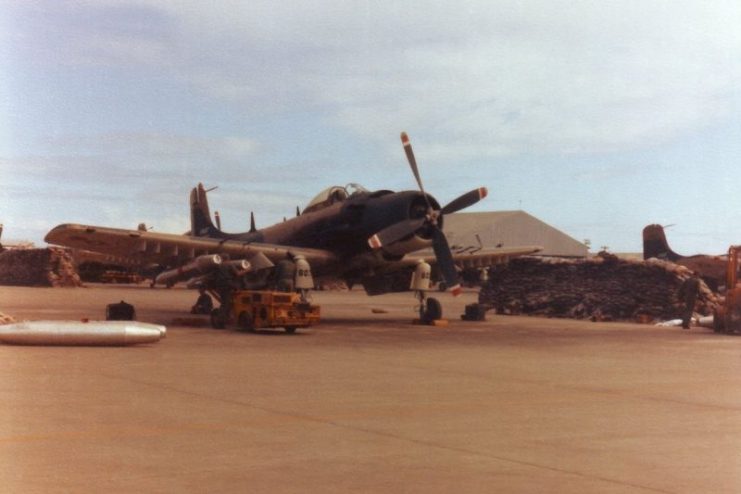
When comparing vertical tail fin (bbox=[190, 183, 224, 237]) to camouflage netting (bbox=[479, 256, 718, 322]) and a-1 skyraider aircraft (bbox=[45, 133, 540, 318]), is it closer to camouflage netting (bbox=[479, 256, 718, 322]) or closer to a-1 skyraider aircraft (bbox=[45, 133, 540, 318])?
a-1 skyraider aircraft (bbox=[45, 133, 540, 318])

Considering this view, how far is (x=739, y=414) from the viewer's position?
1050 centimetres

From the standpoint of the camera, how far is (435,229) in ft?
86.6

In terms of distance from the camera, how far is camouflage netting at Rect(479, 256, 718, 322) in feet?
115

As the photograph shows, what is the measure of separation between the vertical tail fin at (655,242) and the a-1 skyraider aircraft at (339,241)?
1234 inches

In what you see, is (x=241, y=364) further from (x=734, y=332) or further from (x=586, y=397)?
(x=734, y=332)

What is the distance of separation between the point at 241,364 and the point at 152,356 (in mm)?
2140

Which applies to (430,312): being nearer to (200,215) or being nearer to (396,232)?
(396,232)

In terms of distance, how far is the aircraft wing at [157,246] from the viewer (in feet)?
79.3

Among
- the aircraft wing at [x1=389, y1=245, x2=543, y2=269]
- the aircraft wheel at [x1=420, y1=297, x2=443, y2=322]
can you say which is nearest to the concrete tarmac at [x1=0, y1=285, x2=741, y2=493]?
the aircraft wheel at [x1=420, y1=297, x2=443, y2=322]

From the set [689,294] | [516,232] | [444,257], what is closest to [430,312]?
[444,257]

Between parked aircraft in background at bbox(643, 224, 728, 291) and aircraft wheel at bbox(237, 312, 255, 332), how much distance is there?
27.8 metres

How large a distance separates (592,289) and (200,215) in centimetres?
1813

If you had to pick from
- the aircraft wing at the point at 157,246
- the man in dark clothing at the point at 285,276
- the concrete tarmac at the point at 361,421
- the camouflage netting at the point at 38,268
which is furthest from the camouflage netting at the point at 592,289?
the camouflage netting at the point at 38,268

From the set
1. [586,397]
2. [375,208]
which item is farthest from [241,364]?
[375,208]
